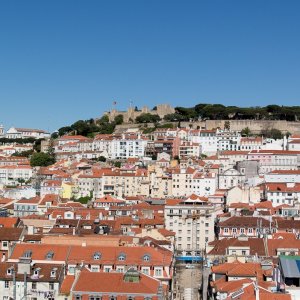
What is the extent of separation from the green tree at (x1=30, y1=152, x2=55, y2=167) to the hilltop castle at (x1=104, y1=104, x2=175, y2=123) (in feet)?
86.0

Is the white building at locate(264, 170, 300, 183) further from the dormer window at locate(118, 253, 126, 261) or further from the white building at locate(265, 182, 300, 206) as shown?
the dormer window at locate(118, 253, 126, 261)

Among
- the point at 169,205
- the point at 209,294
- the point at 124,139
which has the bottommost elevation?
the point at 209,294

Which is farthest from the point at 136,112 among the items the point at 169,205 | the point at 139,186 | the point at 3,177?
the point at 169,205

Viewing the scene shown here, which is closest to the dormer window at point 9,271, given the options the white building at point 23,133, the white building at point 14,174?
the white building at point 14,174

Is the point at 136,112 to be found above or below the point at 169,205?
above

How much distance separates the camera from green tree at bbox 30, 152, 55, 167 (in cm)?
11119

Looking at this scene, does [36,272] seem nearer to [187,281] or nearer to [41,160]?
[187,281]

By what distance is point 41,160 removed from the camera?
366ft

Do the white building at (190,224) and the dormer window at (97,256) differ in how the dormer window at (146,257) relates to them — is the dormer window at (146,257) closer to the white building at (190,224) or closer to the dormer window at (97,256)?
the dormer window at (97,256)

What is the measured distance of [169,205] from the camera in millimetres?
60906

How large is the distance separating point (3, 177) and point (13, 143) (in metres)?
46.2

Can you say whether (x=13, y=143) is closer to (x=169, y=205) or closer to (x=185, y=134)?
(x=185, y=134)

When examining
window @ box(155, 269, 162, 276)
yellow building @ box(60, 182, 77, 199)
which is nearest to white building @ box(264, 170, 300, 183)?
yellow building @ box(60, 182, 77, 199)

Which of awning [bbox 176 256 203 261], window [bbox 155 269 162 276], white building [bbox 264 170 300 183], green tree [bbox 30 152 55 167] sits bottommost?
awning [bbox 176 256 203 261]
